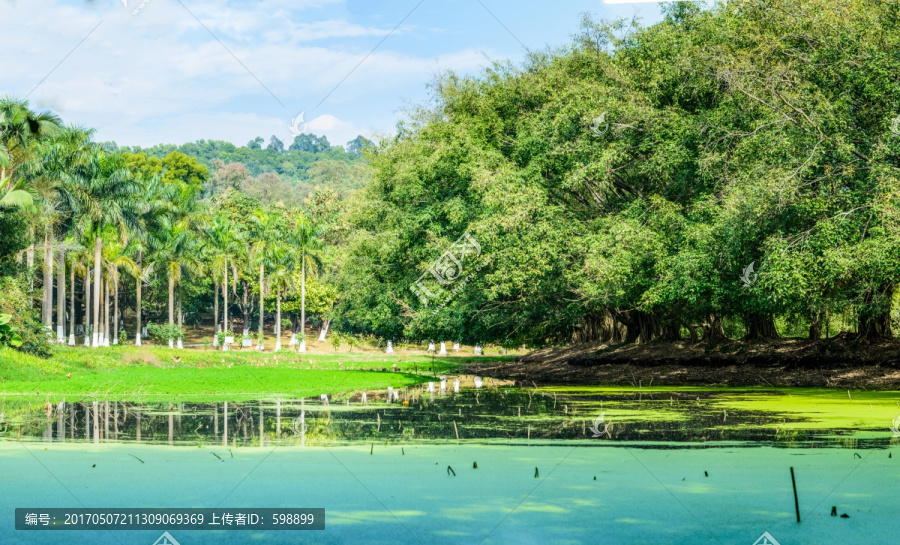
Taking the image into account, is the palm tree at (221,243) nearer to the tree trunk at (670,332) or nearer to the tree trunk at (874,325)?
A: the tree trunk at (670,332)

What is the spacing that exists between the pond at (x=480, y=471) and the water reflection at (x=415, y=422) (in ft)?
0.22

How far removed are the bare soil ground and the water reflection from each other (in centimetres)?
604

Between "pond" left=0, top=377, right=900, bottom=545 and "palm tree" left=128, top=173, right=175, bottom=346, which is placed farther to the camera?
"palm tree" left=128, top=173, right=175, bottom=346

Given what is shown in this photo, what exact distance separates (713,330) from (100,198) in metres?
31.3

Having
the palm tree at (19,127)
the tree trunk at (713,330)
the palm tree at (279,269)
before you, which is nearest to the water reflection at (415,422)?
the tree trunk at (713,330)

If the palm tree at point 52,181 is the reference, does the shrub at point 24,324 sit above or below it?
below

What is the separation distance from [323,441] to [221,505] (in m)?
4.61

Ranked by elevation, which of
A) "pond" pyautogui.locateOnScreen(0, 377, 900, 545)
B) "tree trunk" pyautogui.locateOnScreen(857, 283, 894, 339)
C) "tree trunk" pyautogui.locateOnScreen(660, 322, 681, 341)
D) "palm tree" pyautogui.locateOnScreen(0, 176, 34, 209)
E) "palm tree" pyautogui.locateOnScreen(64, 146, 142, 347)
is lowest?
"pond" pyautogui.locateOnScreen(0, 377, 900, 545)

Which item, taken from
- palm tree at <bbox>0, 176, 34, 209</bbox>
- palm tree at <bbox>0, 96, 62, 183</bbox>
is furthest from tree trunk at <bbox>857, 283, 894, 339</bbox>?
palm tree at <bbox>0, 96, 62, 183</bbox>

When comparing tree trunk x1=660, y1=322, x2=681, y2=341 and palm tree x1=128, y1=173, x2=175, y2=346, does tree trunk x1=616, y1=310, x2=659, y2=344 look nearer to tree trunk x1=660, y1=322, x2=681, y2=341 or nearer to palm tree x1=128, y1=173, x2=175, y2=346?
tree trunk x1=660, y1=322, x2=681, y2=341

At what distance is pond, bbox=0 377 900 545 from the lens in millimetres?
7207

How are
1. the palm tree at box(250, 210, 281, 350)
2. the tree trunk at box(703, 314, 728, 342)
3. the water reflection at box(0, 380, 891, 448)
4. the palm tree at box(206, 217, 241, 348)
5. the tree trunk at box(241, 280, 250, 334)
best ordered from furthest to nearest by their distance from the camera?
the tree trunk at box(241, 280, 250, 334)
the palm tree at box(250, 210, 281, 350)
the palm tree at box(206, 217, 241, 348)
the tree trunk at box(703, 314, 728, 342)
the water reflection at box(0, 380, 891, 448)

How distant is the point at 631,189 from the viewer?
30625 millimetres

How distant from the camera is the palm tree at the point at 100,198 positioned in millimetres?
44312
